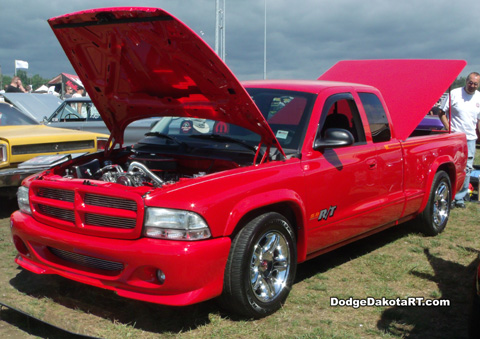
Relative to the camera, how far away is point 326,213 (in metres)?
4.40

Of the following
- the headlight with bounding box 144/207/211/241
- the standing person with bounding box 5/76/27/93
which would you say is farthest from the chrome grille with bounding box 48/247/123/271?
the standing person with bounding box 5/76/27/93

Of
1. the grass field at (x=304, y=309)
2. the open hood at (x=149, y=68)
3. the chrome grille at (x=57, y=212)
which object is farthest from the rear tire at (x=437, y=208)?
the chrome grille at (x=57, y=212)

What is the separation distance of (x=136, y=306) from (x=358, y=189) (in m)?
2.12

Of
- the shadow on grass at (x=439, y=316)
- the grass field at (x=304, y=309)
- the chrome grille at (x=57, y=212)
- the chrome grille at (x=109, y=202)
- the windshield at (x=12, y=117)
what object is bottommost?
the shadow on grass at (x=439, y=316)

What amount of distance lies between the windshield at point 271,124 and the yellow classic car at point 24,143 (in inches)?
87.1

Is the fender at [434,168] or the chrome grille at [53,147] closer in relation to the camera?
the fender at [434,168]

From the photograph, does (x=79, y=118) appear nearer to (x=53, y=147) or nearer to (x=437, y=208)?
(x=53, y=147)

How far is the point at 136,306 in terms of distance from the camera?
158 inches

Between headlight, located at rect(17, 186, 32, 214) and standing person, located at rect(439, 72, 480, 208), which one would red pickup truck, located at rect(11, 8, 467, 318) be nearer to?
headlight, located at rect(17, 186, 32, 214)

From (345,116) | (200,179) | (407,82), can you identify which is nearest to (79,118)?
(407,82)

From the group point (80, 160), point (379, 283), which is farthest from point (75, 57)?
point (379, 283)

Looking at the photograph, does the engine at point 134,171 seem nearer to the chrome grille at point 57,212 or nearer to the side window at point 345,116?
the chrome grille at point 57,212

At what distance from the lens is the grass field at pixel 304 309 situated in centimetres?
366

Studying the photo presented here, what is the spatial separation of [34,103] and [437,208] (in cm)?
843
